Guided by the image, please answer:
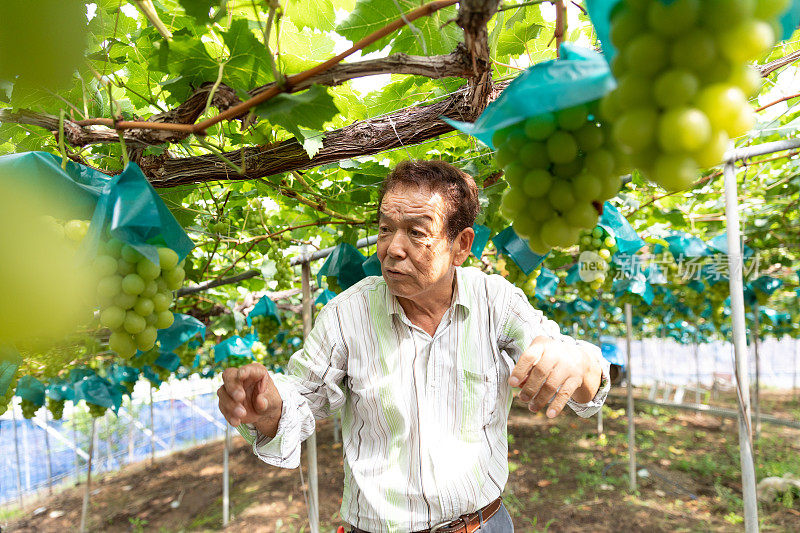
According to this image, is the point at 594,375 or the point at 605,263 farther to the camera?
the point at 605,263

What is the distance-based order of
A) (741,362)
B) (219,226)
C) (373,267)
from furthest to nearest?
(219,226) < (373,267) < (741,362)

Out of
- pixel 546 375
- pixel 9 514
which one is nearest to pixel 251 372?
pixel 546 375

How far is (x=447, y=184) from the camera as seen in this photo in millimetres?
1718

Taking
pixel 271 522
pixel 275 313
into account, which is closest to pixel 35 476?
pixel 271 522

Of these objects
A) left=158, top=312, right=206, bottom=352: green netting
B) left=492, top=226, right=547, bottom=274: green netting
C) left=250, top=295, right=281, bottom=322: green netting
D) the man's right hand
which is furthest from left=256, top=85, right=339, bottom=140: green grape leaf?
Answer: left=250, top=295, right=281, bottom=322: green netting

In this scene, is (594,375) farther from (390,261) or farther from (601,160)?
(601,160)

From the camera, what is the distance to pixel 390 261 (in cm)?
159

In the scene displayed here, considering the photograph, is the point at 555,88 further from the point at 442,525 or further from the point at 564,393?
the point at 442,525

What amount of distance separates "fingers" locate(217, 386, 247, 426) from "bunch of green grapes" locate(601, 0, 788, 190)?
105 cm

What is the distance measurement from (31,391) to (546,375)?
5376mm

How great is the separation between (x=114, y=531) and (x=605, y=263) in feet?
29.2

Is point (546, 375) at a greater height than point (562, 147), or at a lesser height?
lesser

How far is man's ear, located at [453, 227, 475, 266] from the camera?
177 cm

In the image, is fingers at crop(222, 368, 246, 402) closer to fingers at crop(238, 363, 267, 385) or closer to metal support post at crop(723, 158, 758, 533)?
fingers at crop(238, 363, 267, 385)
